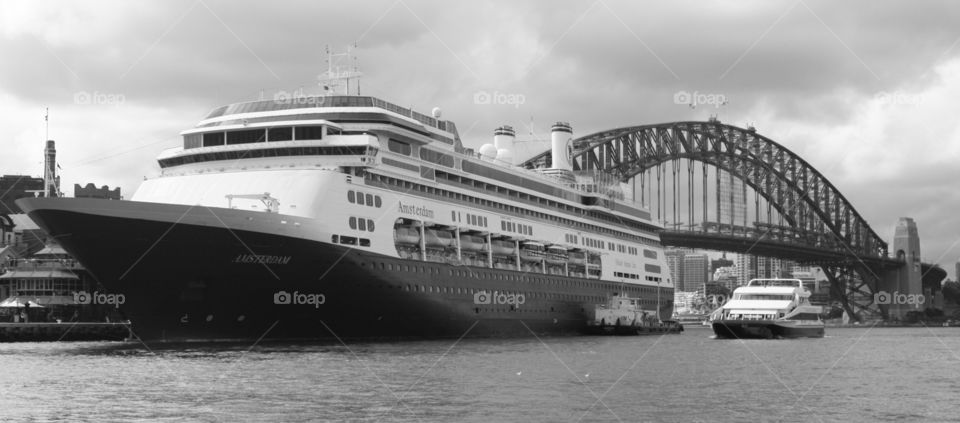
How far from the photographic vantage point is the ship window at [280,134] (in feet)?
158

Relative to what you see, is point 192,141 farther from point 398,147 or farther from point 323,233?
point 398,147

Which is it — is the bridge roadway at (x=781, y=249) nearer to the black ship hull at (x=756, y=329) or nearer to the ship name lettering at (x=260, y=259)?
the black ship hull at (x=756, y=329)

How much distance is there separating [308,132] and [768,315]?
30.8 metres

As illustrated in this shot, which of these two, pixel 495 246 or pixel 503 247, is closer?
pixel 495 246

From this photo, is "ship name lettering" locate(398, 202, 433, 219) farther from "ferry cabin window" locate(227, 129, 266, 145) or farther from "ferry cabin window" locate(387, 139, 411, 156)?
"ferry cabin window" locate(227, 129, 266, 145)

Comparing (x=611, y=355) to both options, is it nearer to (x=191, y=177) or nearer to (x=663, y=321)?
(x=191, y=177)

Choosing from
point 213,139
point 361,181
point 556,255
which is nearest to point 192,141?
point 213,139

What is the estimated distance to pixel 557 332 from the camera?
62812 millimetres

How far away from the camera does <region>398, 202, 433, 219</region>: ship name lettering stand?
1997 inches

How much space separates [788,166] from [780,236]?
8360 mm

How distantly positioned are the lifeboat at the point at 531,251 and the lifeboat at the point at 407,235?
10.9m

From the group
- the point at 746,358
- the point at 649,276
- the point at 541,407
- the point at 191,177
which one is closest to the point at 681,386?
the point at 541,407

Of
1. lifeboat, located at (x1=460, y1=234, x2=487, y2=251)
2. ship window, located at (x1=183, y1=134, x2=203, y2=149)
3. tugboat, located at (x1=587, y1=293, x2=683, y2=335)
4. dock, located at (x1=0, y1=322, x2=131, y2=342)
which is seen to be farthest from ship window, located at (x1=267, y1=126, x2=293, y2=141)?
tugboat, located at (x1=587, y1=293, x2=683, y2=335)

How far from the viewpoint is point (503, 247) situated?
58906 mm
